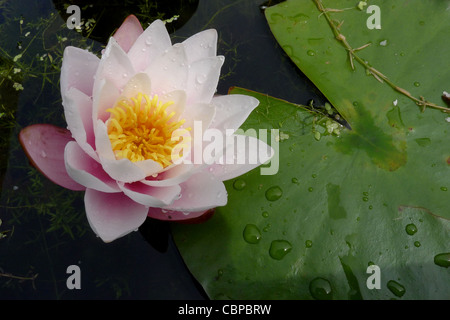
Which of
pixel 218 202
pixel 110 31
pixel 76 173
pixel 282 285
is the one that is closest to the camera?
pixel 76 173

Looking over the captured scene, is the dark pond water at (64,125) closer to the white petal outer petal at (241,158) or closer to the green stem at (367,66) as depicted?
the green stem at (367,66)

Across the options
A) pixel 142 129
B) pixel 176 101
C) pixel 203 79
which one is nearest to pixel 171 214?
pixel 142 129

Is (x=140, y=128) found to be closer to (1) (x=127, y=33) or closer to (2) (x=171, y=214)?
(2) (x=171, y=214)

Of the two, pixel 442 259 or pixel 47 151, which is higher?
pixel 47 151

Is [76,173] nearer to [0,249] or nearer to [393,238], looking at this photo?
[0,249]

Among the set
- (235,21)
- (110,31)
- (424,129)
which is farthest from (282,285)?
(110,31)

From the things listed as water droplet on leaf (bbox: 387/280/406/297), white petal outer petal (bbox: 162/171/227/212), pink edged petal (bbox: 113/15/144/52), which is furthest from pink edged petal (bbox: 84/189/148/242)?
water droplet on leaf (bbox: 387/280/406/297)

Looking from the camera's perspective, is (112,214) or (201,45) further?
(201,45)

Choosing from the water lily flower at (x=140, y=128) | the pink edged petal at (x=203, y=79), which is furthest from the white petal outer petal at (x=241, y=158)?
the pink edged petal at (x=203, y=79)
